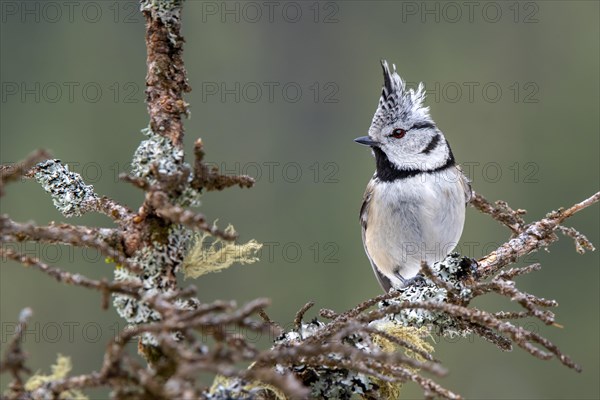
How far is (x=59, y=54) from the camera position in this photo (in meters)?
24.0

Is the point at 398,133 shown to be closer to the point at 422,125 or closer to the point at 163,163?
the point at 422,125

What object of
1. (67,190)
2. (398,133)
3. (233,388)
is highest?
(398,133)

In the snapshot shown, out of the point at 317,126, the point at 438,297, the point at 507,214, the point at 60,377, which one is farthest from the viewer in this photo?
the point at 317,126

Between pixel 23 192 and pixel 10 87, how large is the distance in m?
3.44

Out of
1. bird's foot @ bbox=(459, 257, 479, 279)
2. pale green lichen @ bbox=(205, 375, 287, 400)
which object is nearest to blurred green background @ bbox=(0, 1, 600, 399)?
bird's foot @ bbox=(459, 257, 479, 279)

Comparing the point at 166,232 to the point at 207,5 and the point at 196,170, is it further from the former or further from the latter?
the point at 207,5

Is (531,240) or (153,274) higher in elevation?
(531,240)

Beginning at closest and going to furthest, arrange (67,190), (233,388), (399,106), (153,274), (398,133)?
(233,388)
(153,274)
(67,190)
(399,106)
(398,133)

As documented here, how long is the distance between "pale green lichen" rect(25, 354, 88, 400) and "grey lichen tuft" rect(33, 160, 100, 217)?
885 mm

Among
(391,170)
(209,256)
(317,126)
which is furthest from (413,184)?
(317,126)

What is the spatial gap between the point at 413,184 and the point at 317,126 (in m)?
16.3

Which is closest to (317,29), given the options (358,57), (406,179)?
(358,57)

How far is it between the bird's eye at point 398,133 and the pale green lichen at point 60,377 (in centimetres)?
391

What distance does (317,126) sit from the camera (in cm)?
2161
